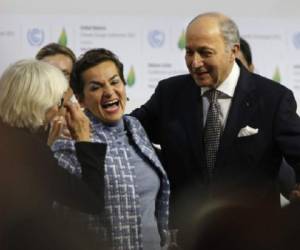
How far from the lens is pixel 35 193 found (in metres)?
1.97

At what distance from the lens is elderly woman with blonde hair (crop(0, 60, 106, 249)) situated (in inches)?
75.2

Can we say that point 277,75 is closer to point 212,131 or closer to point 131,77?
point 131,77

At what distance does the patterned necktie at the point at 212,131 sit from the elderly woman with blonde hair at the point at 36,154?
0.40 meters

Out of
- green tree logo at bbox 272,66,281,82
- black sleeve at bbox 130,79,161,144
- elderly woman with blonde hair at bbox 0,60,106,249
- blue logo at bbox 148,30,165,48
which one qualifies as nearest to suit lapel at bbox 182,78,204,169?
black sleeve at bbox 130,79,161,144

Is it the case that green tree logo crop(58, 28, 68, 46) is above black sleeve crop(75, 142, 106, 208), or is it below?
above

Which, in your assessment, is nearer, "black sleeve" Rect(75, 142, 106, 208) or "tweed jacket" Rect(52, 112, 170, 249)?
"black sleeve" Rect(75, 142, 106, 208)

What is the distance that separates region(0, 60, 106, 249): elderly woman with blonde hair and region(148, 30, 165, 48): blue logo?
70.6 inches

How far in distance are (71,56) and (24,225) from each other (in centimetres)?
129

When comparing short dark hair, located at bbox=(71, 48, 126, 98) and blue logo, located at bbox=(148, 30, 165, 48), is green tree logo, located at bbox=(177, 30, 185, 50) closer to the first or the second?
blue logo, located at bbox=(148, 30, 165, 48)

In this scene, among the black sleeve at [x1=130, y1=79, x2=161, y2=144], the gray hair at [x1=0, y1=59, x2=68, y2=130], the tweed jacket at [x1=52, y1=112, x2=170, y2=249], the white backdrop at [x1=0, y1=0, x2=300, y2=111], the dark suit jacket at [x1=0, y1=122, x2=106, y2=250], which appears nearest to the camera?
the dark suit jacket at [x1=0, y1=122, x2=106, y2=250]

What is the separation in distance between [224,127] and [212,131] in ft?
0.13

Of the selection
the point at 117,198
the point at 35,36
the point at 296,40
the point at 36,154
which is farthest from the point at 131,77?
the point at 36,154

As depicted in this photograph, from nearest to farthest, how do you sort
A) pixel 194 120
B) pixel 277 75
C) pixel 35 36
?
1. pixel 194 120
2. pixel 35 36
3. pixel 277 75

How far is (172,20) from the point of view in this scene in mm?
4016
